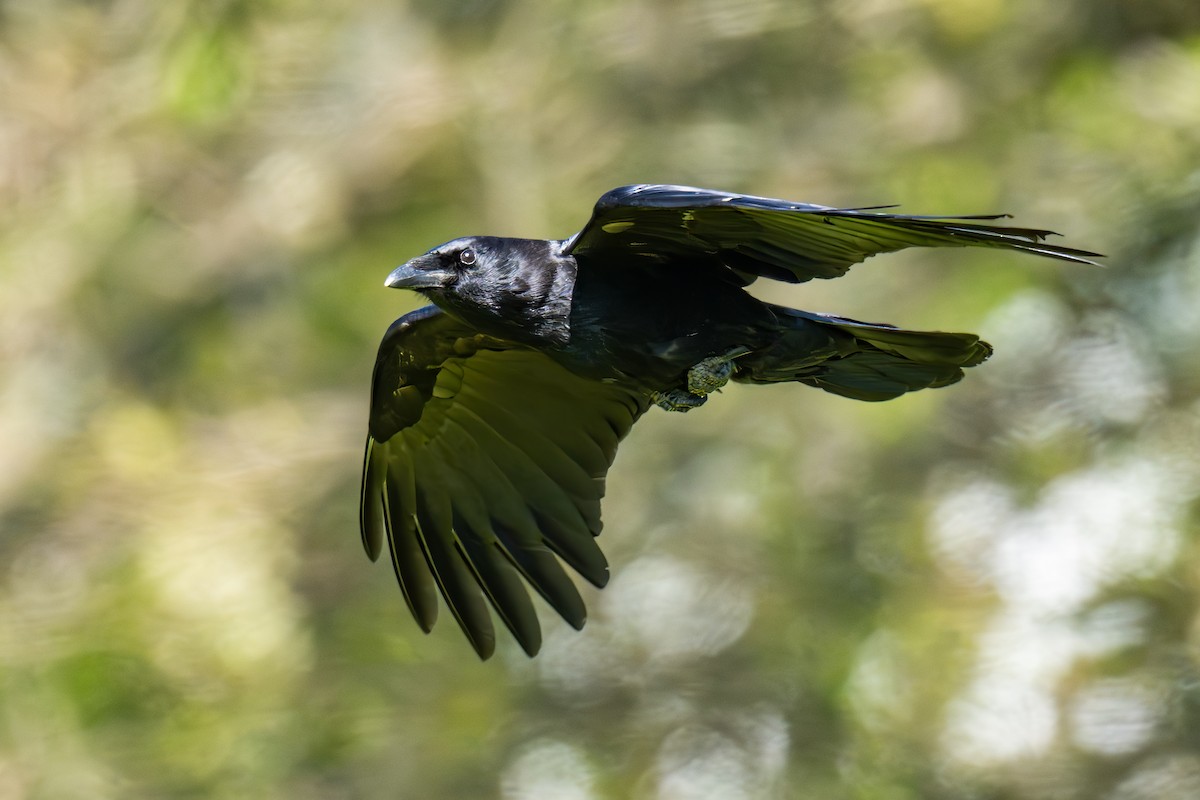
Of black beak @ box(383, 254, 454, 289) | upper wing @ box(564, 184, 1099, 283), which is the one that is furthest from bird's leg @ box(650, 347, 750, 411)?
black beak @ box(383, 254, 454, 289)

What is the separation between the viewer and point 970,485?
10.7 metres

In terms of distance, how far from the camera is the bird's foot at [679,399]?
17.8 ft

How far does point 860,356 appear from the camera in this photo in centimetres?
538

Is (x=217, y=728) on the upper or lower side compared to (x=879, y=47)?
lower

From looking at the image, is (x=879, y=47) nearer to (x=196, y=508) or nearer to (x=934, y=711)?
(x=934, y=711)

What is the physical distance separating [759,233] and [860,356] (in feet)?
2.43

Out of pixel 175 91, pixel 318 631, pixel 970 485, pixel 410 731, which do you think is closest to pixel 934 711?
pixel 970 485

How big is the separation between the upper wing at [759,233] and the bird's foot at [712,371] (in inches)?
10.9

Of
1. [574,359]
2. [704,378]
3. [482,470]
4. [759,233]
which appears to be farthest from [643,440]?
[759,233]

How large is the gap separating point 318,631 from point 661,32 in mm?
5098

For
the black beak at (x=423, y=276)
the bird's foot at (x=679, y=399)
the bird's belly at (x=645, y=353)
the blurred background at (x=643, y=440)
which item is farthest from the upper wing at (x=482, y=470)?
the blurred background at (x=643, y=440)

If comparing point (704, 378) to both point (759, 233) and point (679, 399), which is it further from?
point (759, 233)

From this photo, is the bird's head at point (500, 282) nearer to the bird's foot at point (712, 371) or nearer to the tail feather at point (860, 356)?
the bird's foot at point (712, 371)

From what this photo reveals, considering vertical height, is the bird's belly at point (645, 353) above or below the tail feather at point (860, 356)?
below
